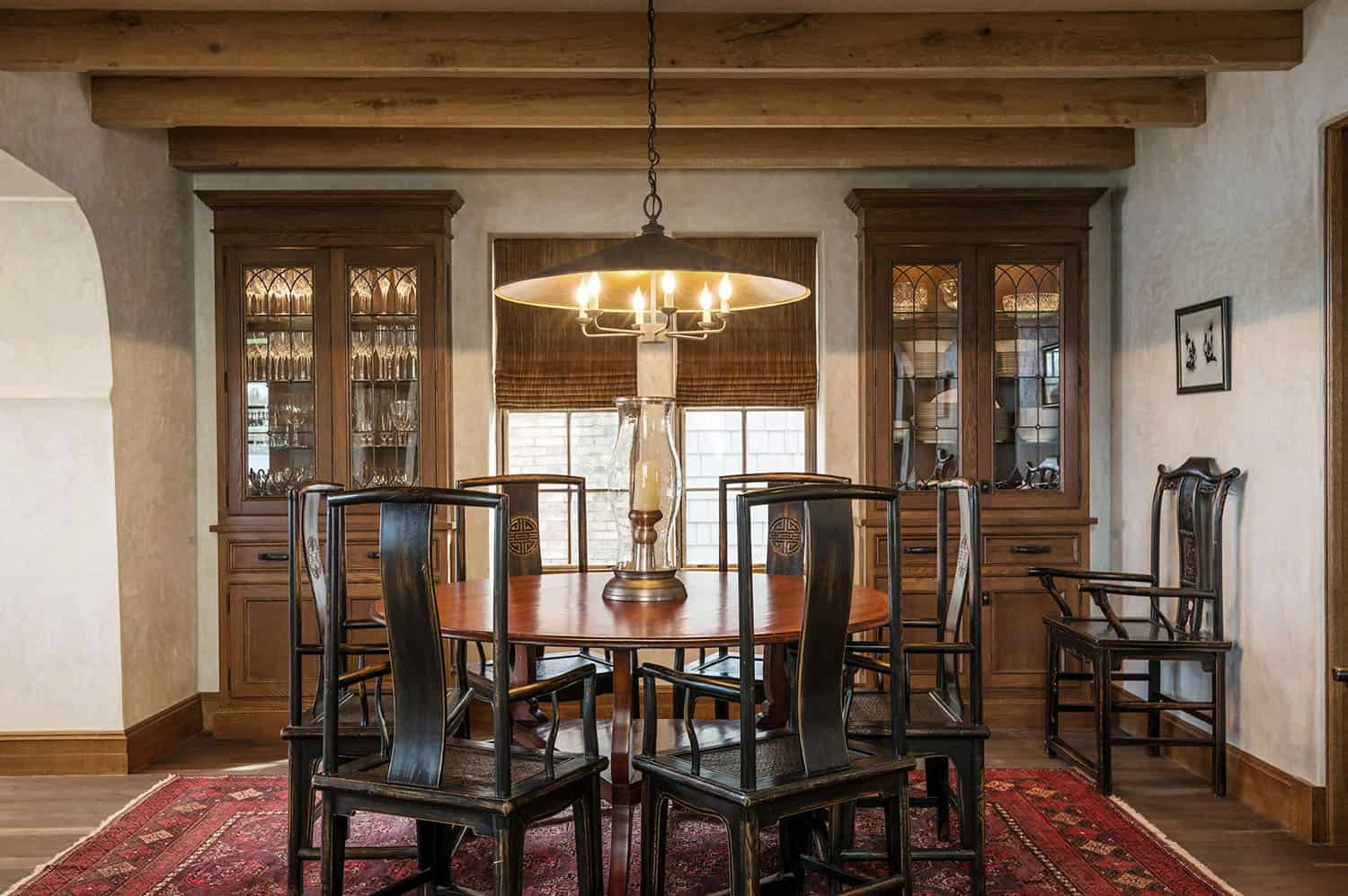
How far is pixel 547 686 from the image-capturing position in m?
2.52

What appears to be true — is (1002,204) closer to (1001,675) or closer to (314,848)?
(1001,675)

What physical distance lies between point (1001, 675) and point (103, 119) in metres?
4.44

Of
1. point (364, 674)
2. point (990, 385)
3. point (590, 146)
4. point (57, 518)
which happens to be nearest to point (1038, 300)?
point (990, 385)

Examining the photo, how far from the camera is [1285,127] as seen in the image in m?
3.79

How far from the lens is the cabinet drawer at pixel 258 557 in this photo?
16.7ft

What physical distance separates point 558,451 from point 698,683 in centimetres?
310

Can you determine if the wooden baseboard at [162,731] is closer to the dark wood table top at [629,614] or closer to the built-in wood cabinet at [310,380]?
the built-in wood cabinet at [310,380]

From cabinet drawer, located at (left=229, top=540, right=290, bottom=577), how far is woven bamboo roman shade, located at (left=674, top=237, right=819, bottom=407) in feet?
6.57

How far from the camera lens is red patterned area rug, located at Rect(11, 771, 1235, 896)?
320 centimetres

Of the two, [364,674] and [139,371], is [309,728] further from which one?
[139,371]

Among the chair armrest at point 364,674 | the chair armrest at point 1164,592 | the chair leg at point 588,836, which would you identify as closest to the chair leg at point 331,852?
the chair armrest at point 364,674

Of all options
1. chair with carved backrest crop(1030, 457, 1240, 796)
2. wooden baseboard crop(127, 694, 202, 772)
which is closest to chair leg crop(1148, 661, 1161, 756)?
chair with carved backrest crop(1030, 457, 1240, 796)

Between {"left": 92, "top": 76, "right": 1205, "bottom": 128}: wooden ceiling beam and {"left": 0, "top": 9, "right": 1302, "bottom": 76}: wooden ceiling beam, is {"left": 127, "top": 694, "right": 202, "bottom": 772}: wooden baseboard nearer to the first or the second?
{"left": 92, "top": 76, "right": 1205, "bottom": 128}: wooden ceiling beam

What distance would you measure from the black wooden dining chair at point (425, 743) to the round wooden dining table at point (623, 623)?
211 millimetres
